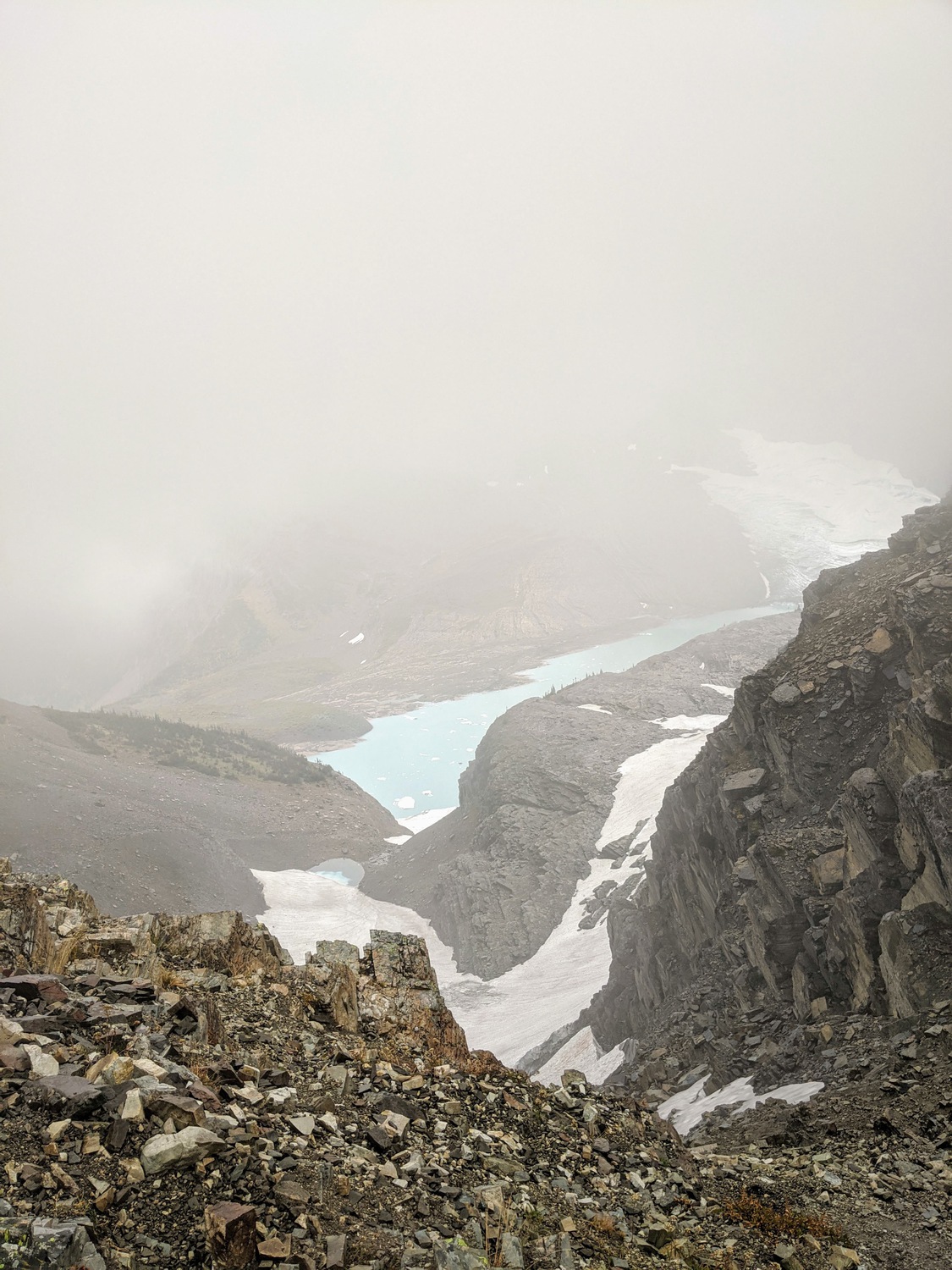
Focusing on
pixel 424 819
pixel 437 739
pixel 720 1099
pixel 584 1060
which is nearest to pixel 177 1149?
pixel 720 1099

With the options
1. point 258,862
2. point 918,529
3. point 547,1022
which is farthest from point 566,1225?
point 258,862

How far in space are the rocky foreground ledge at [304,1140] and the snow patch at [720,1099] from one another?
10.2 ft

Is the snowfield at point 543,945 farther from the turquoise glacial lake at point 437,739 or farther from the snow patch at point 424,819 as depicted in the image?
the turquoise glacial lake at point 437,739

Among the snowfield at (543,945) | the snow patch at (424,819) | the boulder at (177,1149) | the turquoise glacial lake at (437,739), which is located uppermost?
the boulder at (177,1149)

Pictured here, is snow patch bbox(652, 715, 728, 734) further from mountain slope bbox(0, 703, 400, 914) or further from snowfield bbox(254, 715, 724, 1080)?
mountain slope bbox(0, 703, 400, 914)

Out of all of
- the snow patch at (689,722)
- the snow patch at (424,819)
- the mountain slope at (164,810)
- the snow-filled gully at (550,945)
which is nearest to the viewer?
the snow-filled gully at (550,945)

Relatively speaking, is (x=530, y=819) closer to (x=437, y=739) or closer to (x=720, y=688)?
(x=720, y=688)

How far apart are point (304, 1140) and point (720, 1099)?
11225 mm

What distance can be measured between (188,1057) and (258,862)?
219ft

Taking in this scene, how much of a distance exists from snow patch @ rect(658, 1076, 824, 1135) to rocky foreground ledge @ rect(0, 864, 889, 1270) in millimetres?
3094

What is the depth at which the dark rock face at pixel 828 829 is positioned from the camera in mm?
13961

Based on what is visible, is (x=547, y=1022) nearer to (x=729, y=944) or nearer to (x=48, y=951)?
(x=729, y=944)

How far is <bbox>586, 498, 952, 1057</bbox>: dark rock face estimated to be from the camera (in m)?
14.0

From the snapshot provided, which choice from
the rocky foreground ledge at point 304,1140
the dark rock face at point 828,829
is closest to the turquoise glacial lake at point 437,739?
the dark rock face at point 828,829
